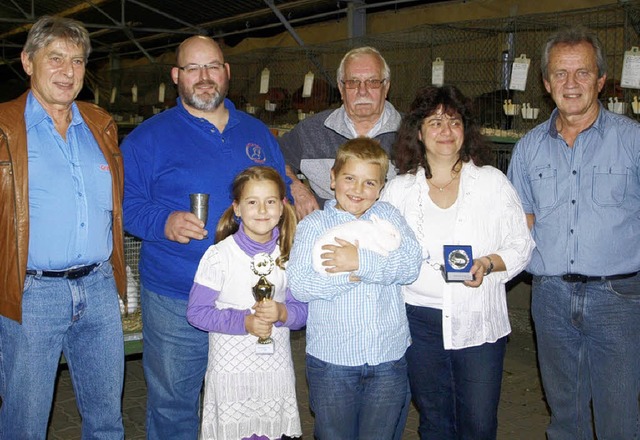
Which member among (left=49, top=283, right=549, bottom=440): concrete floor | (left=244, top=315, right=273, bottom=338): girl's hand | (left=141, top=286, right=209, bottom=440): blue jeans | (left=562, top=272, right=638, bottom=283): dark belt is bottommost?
(left=49, top=283, right=549, bottom=440): concrete floor

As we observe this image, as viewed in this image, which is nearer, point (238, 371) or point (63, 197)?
point (63, 197)

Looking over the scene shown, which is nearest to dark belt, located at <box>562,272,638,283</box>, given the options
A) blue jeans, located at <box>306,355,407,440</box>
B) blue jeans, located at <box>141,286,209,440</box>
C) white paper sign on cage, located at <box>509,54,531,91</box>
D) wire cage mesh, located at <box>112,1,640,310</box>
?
blue jeans, located at <box>306,355,407,440</box>

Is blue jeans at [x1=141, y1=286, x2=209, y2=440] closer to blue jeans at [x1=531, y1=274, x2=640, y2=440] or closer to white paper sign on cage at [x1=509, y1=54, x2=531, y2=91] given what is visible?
blue jeans at [x1=531, y1=274, x2=640, y2=440]

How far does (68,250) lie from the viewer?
3.14 meters

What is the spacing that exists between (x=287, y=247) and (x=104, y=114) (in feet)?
3.56

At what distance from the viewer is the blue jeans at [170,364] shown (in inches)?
144

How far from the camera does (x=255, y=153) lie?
3.79 m

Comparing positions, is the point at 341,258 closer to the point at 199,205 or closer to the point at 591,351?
the point at 199,205

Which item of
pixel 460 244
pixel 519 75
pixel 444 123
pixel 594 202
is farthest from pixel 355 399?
pixel 519 75

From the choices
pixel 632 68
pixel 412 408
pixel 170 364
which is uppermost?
pixel 632 68

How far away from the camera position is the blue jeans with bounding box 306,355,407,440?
3.07 m

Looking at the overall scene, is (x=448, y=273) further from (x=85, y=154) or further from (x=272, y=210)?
(x=85, y=154)

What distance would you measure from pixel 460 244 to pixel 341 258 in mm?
616

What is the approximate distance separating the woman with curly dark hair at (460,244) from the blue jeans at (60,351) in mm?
1384
